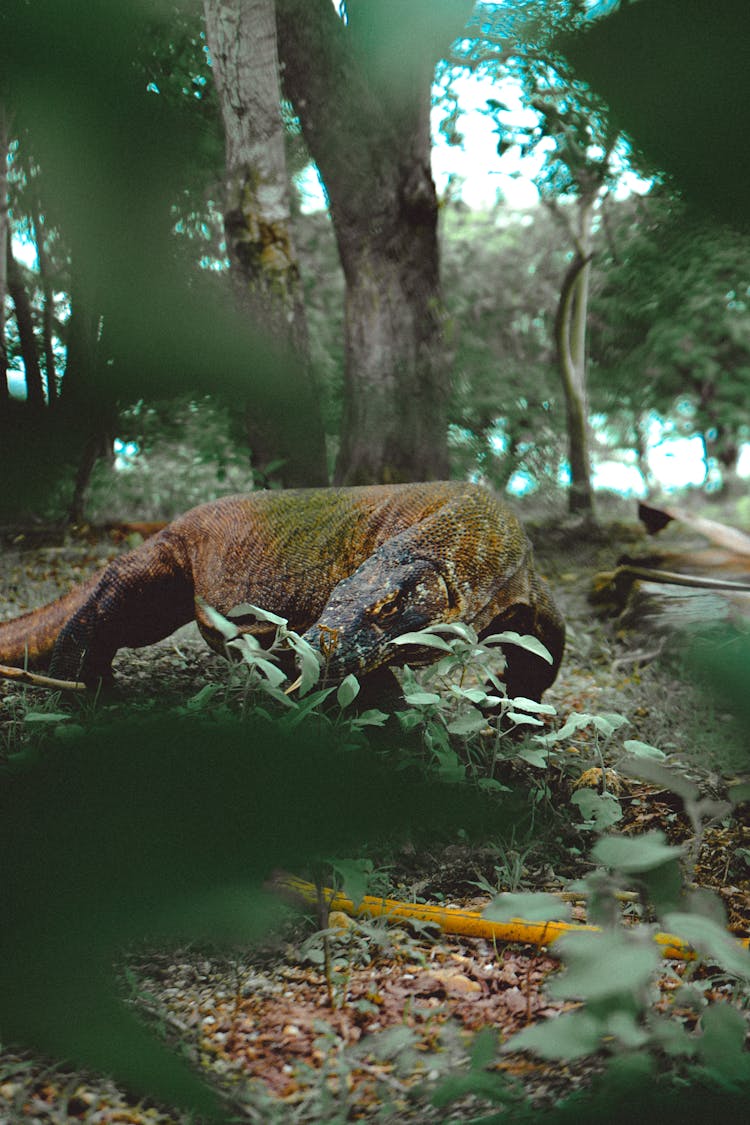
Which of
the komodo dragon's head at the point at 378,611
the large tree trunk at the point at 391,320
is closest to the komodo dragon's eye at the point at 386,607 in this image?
the komodo dragon's head at the point at 378,611

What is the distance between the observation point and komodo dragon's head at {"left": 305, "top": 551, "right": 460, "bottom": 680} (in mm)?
1818

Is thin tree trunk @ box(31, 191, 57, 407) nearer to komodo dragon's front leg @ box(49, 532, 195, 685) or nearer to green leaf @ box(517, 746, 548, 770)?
green leaf @ box(517, 746, 548, 770)

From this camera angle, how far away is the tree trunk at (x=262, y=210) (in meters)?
A: 1.82

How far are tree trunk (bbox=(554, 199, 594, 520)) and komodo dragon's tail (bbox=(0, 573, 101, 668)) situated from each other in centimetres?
365

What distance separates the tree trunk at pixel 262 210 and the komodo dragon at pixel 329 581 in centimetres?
21

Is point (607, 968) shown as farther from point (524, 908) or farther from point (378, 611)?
point (378, 611)

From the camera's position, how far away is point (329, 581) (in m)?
2.52

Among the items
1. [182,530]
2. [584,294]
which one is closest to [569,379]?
[584,294]

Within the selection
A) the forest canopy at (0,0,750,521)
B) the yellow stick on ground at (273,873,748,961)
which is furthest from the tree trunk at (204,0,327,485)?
the yellow stick on ground at (273,873,748,961)

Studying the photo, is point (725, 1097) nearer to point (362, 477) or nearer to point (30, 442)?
point (30, 442)

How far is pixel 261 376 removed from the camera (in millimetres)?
562

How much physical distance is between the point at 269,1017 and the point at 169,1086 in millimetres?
1032

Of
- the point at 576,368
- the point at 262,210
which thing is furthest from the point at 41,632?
the point at 576,368

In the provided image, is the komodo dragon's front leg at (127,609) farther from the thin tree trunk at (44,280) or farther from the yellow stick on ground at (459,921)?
the thin tree trunk at (44,280)
